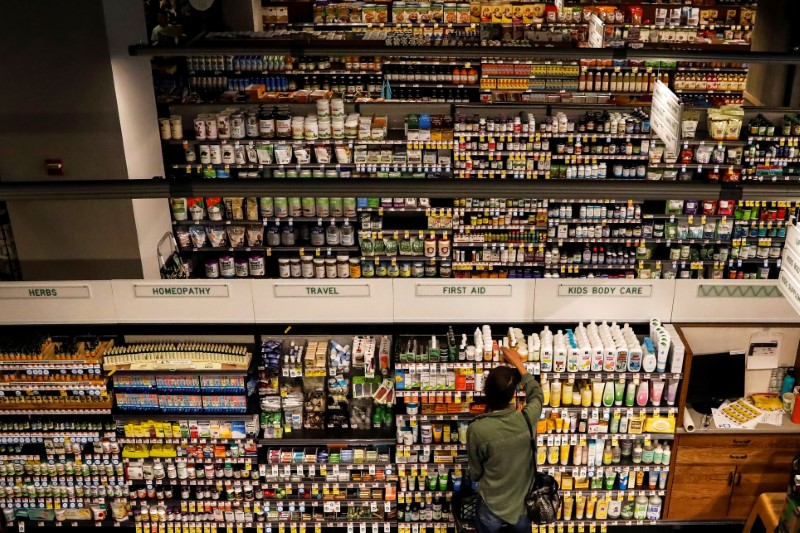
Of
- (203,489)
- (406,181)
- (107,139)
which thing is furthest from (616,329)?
(107,139)

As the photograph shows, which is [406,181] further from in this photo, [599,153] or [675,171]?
[675,171]

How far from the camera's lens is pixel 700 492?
5.65m

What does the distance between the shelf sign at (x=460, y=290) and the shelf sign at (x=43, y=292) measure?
2468 mm

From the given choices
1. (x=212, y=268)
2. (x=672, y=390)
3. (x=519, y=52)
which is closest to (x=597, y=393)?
(x=672, y=390)

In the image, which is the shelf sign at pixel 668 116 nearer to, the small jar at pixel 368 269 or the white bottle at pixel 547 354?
the white bottle at pixel 547 354

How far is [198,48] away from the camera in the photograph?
663 centimetres

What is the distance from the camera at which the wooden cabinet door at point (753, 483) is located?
18.3 ft

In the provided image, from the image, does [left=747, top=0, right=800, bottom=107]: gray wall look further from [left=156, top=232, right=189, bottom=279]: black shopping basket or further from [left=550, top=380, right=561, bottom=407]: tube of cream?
[left=156, top=232, right=189, bottom=279]: black shopping basket

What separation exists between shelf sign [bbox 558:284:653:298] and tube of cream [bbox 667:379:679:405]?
0.64 metres

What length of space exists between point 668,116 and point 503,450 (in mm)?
3348

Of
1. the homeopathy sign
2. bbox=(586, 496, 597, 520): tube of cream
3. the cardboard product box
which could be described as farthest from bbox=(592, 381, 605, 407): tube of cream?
the homeopathy sign

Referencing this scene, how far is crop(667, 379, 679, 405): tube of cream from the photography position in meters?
5.30

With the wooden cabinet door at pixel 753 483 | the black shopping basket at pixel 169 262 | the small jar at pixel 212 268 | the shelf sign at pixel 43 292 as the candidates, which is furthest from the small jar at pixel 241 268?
the wooden cabinet door at pixel 753 483

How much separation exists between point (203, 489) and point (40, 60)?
4.58m
